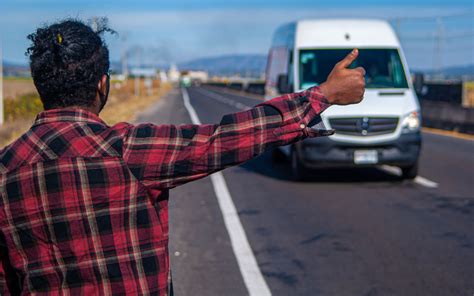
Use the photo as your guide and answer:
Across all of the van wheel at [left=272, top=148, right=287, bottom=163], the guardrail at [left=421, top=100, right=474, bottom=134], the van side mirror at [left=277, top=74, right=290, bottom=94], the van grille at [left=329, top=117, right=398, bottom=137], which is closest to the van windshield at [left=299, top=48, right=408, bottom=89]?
the van side mirror at [left=277, top=74, right=290, bottom=94]

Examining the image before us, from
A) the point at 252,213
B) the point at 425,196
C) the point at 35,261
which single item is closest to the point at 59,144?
the point at 35,261

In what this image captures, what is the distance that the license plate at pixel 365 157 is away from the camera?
13.0m

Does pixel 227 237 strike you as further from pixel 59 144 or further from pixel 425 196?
pixel 59 144

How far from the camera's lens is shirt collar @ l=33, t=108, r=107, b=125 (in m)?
2.61

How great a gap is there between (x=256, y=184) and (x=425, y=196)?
2878mm

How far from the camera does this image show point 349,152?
13.0 m

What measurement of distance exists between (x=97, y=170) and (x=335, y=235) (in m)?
6.84

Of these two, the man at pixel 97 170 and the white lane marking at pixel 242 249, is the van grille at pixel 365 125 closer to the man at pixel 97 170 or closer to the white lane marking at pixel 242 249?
the white lane marking at pixel 242 249

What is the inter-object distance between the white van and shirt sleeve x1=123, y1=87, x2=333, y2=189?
385 inches

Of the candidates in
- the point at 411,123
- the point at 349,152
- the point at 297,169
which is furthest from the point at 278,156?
the point at 411,123

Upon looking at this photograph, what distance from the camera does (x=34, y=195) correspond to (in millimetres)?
2510

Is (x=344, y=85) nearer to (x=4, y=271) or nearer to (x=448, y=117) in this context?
(x=4, y=271)

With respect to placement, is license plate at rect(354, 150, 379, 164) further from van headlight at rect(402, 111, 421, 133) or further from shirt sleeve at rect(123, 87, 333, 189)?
shirt sleeve at rect(123, 87, 333, 189)

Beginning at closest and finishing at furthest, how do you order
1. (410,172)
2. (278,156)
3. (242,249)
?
(242,249) < (410,172) < (278,156)
